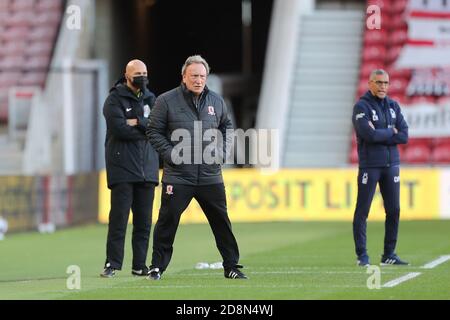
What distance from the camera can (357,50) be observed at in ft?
106

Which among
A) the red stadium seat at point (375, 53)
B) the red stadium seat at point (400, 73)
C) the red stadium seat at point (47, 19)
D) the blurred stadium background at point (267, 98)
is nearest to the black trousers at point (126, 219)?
the blurred stadium background at point (267, 98)

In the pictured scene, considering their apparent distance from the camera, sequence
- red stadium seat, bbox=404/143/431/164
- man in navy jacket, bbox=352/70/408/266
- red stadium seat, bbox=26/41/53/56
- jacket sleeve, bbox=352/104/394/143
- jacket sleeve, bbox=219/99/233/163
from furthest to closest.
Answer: red stadium seat, bbox=26/41/53/56, red stadium seat, bbox=404/143/431/164, man in navy jacket, bbox=352/70/408/266, jacket sleeve, bbox=352/104/394/143, jacket sleeve, bbox=219/99/233/163

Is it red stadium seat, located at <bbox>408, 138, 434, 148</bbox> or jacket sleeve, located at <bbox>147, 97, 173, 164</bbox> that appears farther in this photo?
red stadium seat, located at <bbox>408, 138, 434, 148</bbox>

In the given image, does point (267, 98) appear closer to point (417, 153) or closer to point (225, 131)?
point (417, 153)

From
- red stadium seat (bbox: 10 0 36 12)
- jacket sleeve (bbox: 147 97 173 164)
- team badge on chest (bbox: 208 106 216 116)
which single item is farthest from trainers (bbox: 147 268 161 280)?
red stadium seat (bbox: 10 0 36 12)

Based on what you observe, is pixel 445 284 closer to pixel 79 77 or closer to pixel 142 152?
pixel 142 152

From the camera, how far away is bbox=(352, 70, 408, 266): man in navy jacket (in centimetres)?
1417

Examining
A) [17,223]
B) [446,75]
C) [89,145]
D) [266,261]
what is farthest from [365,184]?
[446,75]

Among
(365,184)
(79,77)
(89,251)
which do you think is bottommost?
(89,251)

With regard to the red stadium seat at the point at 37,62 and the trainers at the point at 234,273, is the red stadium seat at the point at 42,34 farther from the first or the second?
the trainers at the point at 234,273

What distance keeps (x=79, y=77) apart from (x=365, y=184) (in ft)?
50.9

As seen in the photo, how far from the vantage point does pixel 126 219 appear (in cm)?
1352

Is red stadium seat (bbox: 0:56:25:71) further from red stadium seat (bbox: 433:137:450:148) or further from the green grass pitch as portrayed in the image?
red stadium seat (bbox: 433:137:450:148)

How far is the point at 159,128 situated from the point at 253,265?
3077 millimetres
